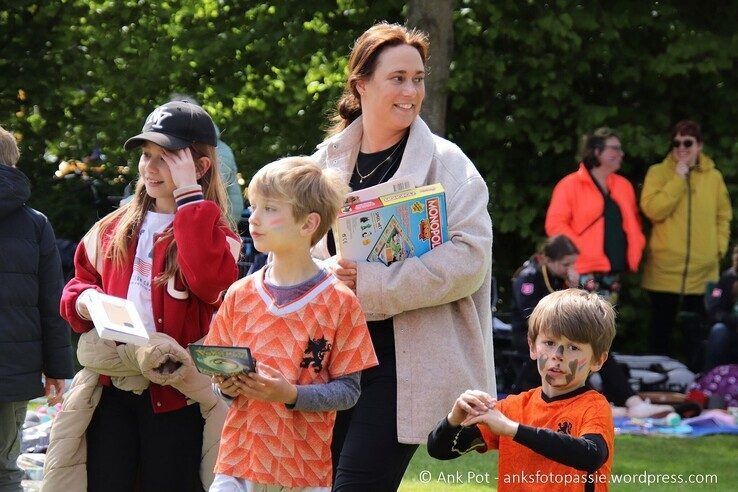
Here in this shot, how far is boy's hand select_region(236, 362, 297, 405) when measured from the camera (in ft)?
12.6

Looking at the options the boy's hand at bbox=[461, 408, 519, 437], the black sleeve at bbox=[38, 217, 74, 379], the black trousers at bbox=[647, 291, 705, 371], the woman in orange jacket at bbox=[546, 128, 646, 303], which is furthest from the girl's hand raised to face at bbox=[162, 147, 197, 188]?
the black trousers at bbox=[647, 291, 705, 371]

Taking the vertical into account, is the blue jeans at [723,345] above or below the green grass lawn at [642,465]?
above

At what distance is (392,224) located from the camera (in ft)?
14.7

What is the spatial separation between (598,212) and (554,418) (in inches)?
276

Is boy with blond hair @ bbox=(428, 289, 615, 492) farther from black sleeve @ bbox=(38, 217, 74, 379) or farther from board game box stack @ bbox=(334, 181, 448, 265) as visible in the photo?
black sleeve @ bbox=(38, 217, 74, 379)

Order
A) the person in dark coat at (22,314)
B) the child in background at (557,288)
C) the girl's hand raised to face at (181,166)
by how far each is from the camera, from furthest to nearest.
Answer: the child in background at (557,288)
the person in dark coat at (22,314)
the girl's hand raised to face at (181,166)

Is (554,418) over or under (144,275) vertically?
under

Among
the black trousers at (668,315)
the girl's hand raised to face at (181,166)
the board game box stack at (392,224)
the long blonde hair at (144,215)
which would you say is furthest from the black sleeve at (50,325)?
the black trousers at (668,315)

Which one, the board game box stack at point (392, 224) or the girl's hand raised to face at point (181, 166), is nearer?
the board game box stack at point (392, 224)

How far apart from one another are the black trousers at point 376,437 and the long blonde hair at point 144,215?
2.32 feet

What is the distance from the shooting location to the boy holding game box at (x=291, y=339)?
4027mm

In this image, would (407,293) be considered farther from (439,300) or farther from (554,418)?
(554,418)

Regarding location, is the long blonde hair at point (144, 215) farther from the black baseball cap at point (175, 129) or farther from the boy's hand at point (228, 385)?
the boy's hand at point (228, 385)

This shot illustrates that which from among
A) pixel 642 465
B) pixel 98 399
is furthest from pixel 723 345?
pixel 98 399
